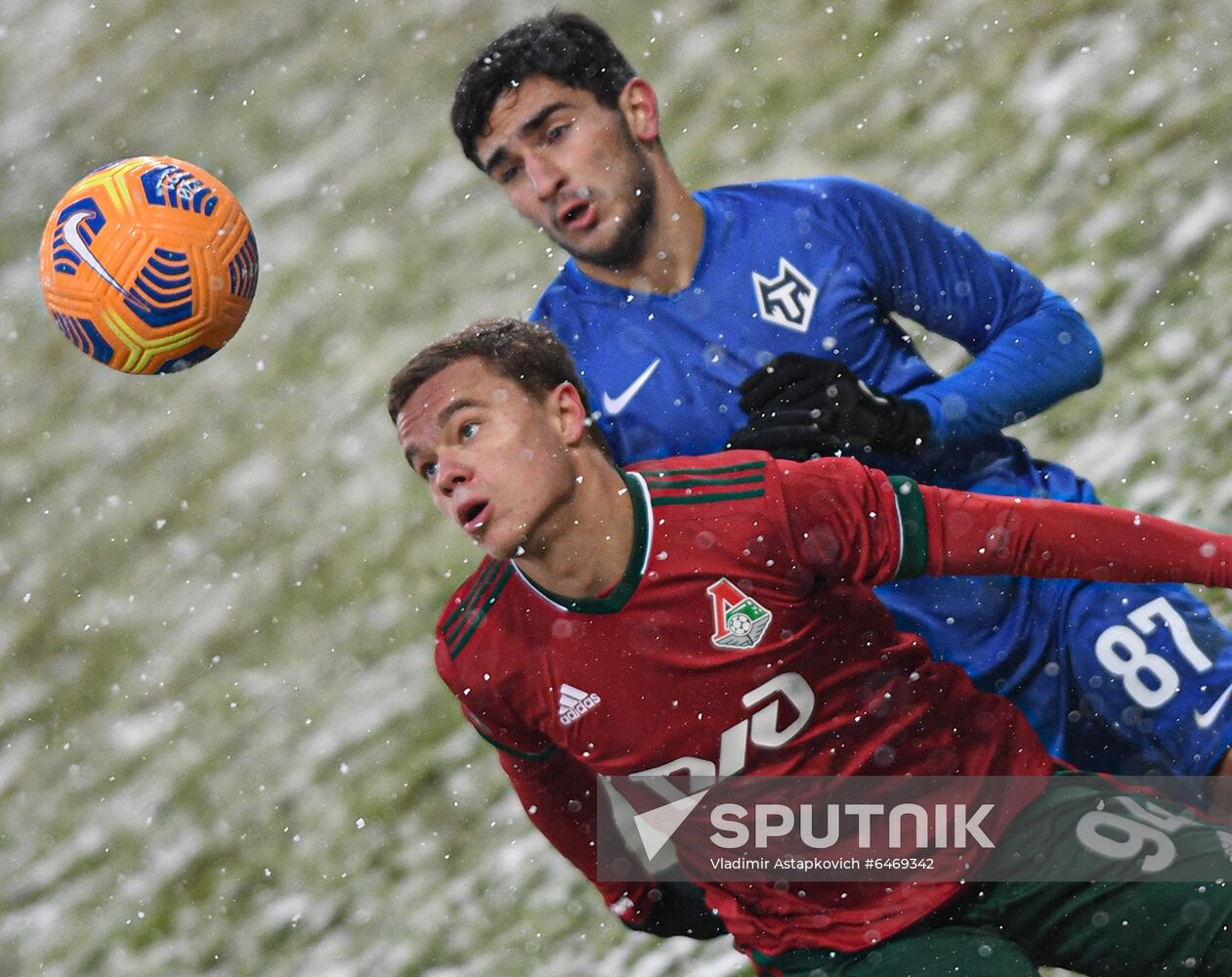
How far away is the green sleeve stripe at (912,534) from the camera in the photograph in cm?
309

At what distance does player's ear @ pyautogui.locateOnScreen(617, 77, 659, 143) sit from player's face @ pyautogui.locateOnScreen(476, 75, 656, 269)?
9 centimetres

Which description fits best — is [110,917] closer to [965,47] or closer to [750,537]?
[750,537]

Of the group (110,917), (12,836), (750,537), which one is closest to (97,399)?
(12,836)

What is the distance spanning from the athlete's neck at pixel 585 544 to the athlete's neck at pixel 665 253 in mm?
747

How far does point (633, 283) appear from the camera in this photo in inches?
149

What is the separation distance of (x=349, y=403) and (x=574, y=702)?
7056 millimetres

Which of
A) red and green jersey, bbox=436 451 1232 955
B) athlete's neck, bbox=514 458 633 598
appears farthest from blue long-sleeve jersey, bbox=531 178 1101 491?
athlete's neck, bbox=514 458 633 598

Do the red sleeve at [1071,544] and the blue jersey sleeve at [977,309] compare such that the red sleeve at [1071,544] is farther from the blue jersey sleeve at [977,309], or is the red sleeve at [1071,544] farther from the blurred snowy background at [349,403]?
the blurred snowy background at [349,403]

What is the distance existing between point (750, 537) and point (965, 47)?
7.69 m

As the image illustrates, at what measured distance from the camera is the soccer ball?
4.05 metres

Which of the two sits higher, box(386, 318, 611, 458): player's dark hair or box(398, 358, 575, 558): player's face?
box(386, 318, 611, 458): player's dark hair
